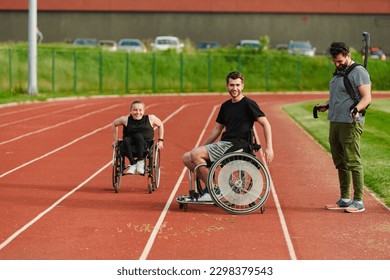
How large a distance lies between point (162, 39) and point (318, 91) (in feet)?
41.9

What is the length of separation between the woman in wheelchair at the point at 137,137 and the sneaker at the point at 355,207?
2.93 m

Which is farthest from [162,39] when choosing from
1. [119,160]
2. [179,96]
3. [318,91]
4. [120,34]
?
[119,160]

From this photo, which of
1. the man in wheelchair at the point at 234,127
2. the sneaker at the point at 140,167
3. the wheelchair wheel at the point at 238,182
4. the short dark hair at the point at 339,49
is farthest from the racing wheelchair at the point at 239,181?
the sneaker at the point at 140,167

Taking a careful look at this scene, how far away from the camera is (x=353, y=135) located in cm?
1220

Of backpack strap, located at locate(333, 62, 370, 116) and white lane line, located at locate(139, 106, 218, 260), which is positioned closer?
white lane line, located at locate(139, 106, 218, 260)

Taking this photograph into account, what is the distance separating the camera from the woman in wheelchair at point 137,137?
45.6 ft

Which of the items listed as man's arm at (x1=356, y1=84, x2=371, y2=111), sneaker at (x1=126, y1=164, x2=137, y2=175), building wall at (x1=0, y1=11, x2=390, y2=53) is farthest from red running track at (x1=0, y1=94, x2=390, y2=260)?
building wall at (x1=0, y1=11, x2=390, y2=53)

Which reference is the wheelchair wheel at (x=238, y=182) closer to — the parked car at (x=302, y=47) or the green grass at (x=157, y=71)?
the green grass at (x=157, y=71)

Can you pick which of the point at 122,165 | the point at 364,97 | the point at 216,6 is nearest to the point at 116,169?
the point at 122,165

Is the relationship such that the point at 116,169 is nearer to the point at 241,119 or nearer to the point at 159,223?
the point at 241,119

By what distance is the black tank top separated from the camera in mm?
14086

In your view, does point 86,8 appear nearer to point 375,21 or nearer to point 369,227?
point 375,21

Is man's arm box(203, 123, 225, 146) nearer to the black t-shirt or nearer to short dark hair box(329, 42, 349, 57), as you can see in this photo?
the black t-shirt

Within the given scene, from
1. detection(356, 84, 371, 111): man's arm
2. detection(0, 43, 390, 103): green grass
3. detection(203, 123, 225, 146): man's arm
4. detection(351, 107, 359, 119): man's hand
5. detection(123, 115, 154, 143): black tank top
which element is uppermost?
detection(356, 84, 371, 111): man's arm
